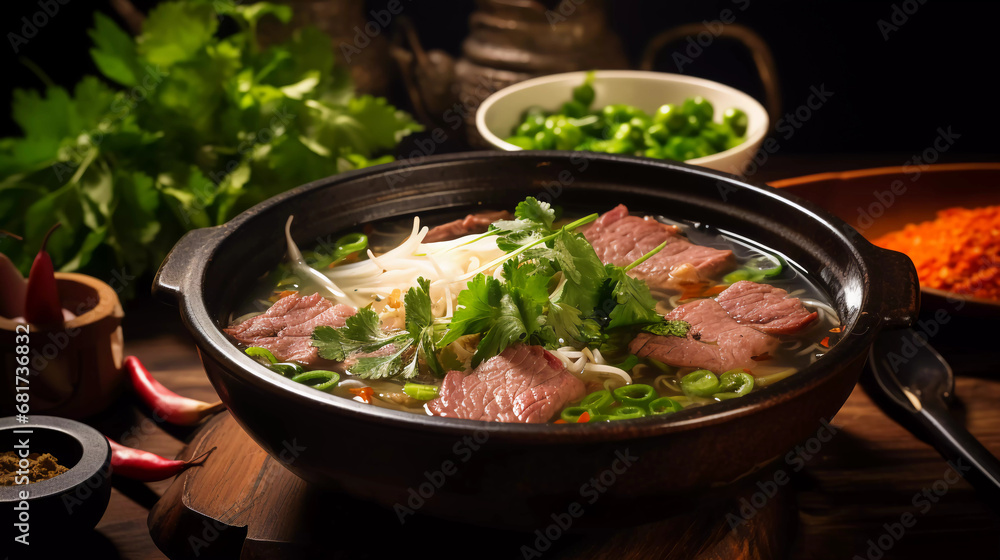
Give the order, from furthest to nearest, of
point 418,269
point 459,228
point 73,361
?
point 459,228
point 73,361
point 418,269

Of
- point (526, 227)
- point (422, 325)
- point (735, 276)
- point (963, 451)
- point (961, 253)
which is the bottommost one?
point (963, 451)

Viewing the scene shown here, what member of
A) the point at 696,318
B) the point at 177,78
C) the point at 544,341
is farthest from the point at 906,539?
the point at 177,78

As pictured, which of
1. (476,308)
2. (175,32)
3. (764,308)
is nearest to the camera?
(476,308)

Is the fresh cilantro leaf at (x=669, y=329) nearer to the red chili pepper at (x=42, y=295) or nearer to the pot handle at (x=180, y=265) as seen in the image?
the pot handle at (x=180, y=265)

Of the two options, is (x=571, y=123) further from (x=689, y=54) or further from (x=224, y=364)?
(x=224, y=364)

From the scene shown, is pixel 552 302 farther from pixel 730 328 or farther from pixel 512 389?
pixel 730 328

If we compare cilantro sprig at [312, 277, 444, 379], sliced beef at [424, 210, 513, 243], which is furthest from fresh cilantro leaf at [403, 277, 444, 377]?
sliced beef at [424, 210, 513, 243]

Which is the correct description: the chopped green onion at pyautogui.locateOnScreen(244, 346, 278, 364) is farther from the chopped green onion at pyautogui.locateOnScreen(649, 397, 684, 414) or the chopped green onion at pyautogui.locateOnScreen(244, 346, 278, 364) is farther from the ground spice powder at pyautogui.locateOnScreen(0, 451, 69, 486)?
the chopped green onion at pyautogui.locateOnScreen(649, 397, 684, 414)

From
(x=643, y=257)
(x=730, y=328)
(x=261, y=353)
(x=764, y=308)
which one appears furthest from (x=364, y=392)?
(x=764, y=308)
